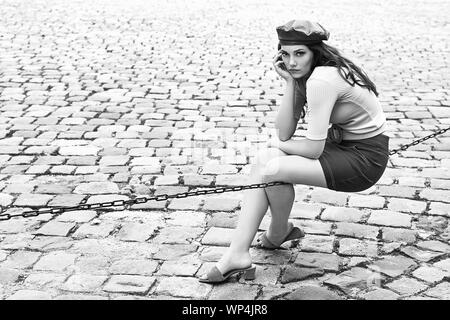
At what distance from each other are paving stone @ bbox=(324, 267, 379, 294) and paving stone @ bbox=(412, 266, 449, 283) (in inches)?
9.6

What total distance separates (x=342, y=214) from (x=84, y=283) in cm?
196

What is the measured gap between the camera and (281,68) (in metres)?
4.34

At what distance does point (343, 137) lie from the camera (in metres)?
4.29

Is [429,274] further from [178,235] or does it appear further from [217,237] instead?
[178,235]

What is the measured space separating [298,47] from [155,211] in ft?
5.80

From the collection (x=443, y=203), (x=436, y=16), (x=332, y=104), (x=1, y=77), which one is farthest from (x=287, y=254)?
(x=436, y=16)

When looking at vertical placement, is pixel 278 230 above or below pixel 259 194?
below

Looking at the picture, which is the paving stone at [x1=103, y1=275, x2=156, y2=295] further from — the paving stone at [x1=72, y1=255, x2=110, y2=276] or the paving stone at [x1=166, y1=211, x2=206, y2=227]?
the paving stone at [x1=166, y1=211, x2=206, y2=227]

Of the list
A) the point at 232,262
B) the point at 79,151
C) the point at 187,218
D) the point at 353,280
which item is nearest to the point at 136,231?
the point at 187,218

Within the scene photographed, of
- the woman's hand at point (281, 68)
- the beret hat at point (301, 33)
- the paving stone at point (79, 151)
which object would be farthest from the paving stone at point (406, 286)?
the paving stone at point (79, 151)

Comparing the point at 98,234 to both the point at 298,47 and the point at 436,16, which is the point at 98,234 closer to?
the point at 298,47

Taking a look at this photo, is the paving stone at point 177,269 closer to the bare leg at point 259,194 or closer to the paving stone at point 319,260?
the bare leg at point 259,194

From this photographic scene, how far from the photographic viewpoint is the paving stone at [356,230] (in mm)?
4770

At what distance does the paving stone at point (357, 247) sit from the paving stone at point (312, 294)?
54 cm
